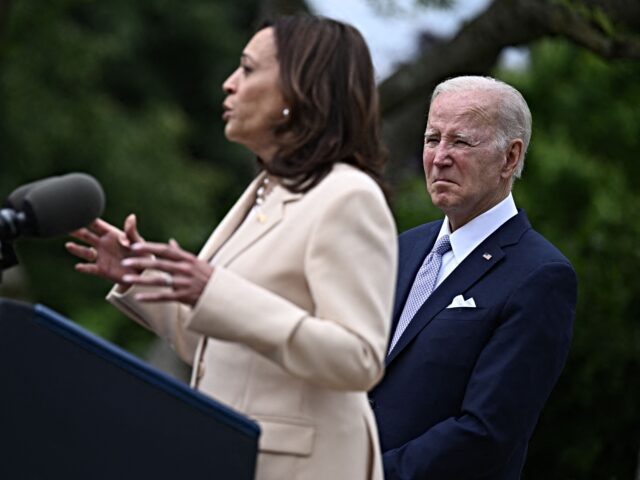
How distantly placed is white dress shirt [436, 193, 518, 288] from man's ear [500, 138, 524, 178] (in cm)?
9

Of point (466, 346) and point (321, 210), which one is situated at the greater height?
point (321, 210)

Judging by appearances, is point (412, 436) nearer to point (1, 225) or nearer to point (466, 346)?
point (466, 346)

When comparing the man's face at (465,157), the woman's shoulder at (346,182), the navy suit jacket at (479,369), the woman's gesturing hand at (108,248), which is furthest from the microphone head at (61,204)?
the man's face at (465,157)

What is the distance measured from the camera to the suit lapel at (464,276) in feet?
13.1

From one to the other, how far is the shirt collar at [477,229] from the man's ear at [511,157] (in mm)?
87

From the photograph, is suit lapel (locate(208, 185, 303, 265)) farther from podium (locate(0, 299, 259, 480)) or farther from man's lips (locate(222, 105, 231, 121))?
podium (locate(0, 299, 259, 480))

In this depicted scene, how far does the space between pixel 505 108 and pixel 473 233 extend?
37cm

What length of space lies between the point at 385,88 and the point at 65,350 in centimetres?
690

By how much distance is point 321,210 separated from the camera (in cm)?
296

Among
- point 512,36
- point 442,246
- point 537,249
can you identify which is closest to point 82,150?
point 512,36

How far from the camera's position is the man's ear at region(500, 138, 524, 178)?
4137 millimetres

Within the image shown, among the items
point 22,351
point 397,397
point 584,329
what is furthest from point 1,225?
point 584,329

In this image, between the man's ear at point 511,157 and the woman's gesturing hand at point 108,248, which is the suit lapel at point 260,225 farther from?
the man's ear at point 511,157

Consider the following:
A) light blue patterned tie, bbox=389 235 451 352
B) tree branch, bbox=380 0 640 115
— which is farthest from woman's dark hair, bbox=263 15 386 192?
→ tree branch, bbox=380 0 640 115
